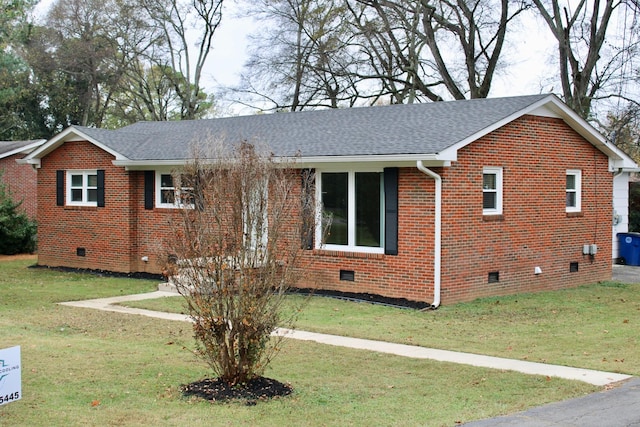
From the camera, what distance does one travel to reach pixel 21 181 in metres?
32.8

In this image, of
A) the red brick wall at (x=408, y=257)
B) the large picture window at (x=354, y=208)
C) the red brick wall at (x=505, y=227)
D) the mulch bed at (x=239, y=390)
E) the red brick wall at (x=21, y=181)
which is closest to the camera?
the mulch bed at (x=239, y=390)

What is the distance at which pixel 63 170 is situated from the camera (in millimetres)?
21750

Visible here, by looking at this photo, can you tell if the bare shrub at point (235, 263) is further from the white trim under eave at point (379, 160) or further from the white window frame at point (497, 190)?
the white window frame at point (497, 190)

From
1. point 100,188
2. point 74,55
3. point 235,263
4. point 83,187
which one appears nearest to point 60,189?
point 83,187

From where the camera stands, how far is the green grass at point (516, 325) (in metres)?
10.8

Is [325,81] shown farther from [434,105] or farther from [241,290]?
[241,290]

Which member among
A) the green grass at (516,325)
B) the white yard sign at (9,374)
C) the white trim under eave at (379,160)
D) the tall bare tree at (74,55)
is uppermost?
the tall bare tree at (74,55)

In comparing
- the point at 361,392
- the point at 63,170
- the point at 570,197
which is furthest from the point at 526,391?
the point at 63,170

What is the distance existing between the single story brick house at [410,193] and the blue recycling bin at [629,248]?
215 inches

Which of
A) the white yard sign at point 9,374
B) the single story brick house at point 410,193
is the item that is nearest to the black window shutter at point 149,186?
the single story brick house at point 410,193

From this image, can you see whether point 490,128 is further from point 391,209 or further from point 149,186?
point 149,186

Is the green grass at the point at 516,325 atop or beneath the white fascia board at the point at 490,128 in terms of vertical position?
beneath

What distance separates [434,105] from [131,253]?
8.81 metres

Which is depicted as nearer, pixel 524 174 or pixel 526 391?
pixel 526 391
